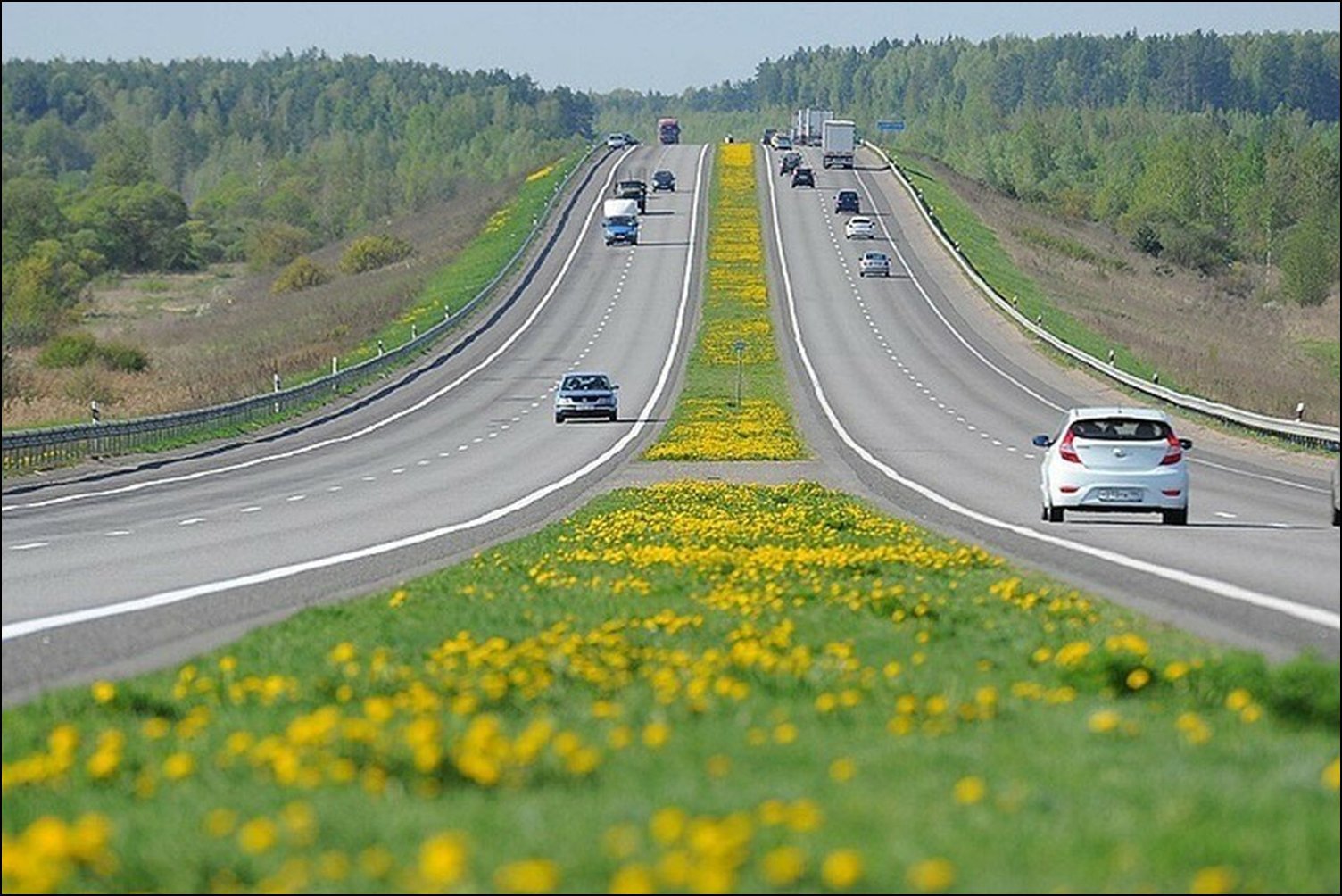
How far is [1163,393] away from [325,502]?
3209 cm

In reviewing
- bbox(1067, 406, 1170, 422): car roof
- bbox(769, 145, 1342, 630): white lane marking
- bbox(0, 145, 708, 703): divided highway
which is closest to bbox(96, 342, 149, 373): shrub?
bbox(0, 145, 708, 703): divided highway

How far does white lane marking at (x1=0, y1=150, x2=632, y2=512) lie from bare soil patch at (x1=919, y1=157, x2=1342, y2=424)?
2082 centimetres

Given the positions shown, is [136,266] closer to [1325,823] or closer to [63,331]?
[63,331]

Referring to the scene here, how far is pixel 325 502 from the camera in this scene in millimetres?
33250

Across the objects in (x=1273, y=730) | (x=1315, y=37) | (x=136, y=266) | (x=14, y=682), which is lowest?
(x=136, y=266)

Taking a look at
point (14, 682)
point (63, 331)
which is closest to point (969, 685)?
point (14, 682)

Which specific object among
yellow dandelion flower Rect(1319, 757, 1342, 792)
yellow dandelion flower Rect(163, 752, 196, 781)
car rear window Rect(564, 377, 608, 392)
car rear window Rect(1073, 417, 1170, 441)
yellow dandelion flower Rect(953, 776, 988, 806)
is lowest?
car rear window Rect(564, 377, 608, 392)

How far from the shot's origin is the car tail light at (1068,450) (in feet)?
86.7

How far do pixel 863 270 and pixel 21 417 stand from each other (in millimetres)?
59319

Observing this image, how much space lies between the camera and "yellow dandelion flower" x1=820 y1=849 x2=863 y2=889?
5.76m

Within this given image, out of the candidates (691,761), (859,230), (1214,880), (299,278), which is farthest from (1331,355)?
(299,278)

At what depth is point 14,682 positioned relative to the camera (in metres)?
11.8

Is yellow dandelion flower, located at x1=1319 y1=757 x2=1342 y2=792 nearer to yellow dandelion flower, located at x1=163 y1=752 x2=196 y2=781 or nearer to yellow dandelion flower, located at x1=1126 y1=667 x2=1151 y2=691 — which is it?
yellow dandelion flower, located at x1=1126 y1=667 x2=1151 y2=691

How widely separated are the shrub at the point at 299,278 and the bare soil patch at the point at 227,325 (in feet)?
3.63
